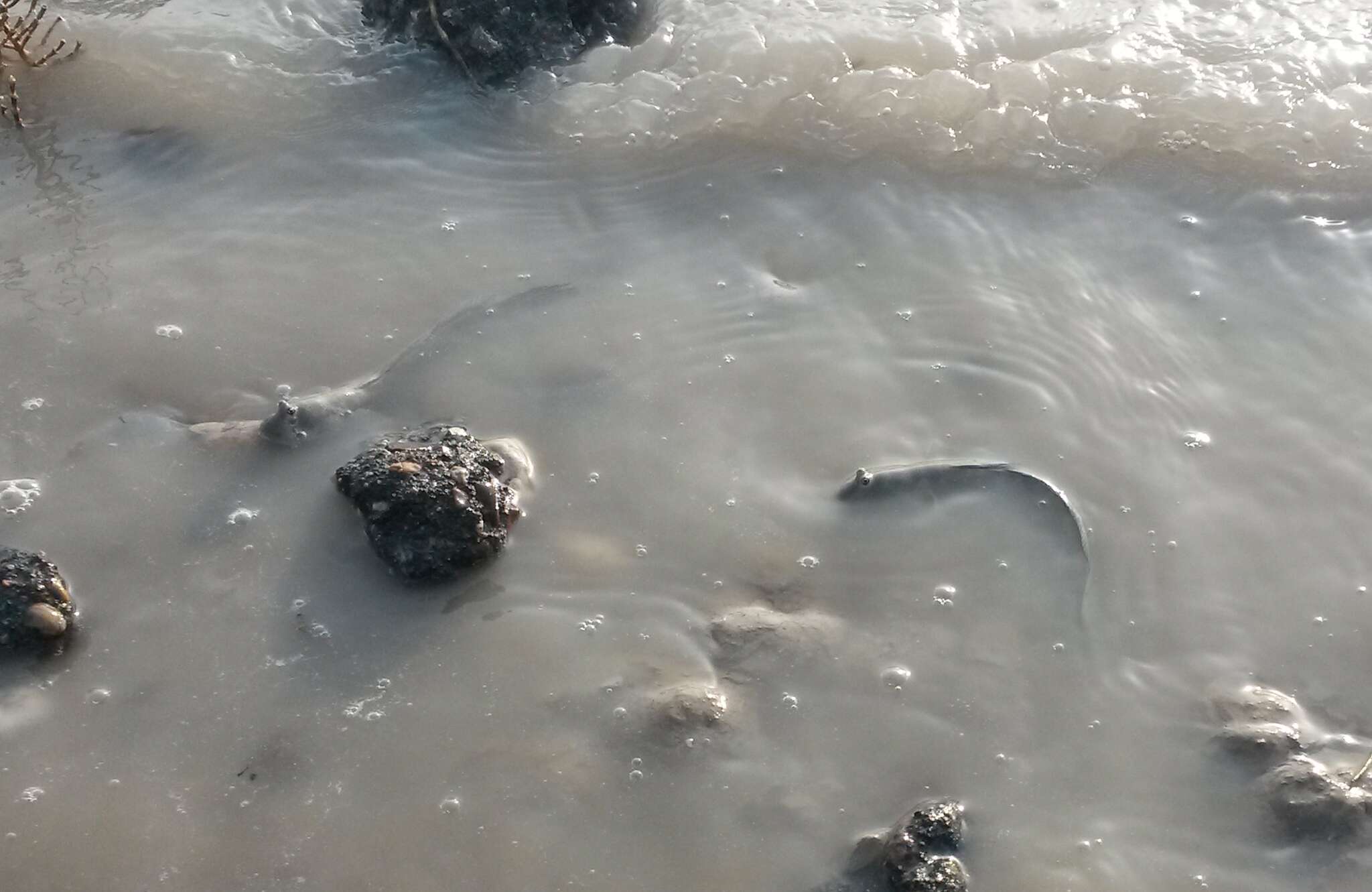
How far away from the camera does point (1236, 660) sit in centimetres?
336

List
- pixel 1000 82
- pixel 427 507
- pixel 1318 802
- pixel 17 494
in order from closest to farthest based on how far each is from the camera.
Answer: pixel 1318 802, pixel 427 507, pixel 17 494, pixel 1000 82

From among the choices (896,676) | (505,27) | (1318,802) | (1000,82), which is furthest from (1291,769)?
(505,27)

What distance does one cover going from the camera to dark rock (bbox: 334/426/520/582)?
3402 millimetres

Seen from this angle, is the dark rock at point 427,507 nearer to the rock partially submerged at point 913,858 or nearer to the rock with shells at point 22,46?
the rock partially submerged at point 913,858

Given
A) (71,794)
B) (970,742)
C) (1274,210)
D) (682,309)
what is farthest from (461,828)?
(1274,210)

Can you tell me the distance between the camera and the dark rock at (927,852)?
276 cm

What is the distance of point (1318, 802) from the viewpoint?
2.99 m

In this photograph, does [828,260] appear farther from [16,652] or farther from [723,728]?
[16,652]

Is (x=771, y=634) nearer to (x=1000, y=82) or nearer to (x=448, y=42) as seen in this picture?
(x=1000, y=82)

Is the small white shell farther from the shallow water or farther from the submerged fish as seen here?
the submerged fish

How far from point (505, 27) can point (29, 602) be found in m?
3.69

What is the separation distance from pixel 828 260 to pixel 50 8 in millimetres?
4570

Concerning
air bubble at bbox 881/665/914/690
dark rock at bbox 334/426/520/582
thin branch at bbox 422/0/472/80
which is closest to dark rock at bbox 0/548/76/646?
dark rock at bbox 334/426/520/582

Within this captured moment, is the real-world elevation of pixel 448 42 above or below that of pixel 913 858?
above
